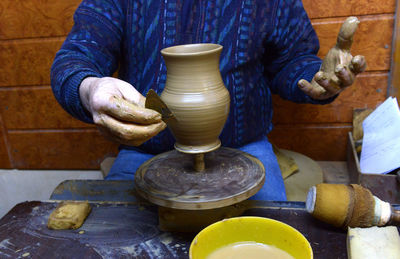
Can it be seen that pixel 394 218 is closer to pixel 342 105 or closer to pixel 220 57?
pixel 220 57

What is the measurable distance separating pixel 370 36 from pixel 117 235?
1.77 metres

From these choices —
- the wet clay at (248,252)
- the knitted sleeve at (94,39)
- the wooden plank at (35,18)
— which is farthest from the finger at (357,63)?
A: the wooden plank at (35,18)

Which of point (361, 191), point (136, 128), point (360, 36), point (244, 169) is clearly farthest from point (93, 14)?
point (360, 36)

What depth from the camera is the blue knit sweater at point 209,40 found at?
1538 millimetres

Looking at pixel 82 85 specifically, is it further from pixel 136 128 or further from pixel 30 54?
pixel 30 54

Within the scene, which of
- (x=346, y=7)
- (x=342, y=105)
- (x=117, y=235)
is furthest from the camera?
(x=342, y=105)

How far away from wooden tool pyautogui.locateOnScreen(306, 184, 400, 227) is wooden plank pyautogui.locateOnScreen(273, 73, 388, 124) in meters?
1.30

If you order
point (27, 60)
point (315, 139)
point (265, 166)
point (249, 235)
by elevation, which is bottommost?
point (315, 139)

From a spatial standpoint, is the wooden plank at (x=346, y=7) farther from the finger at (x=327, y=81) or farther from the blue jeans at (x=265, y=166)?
the finger at (x=327, y=81)

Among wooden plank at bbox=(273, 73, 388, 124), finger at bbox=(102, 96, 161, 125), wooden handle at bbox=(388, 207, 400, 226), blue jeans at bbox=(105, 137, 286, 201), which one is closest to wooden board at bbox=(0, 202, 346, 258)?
wooden handle at bbox=(388, 207, 400, 226)

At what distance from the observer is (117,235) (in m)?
1.19

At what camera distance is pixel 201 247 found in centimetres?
92

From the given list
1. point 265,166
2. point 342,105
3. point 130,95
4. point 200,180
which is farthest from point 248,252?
point 342,105

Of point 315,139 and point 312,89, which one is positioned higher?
point 312,89
